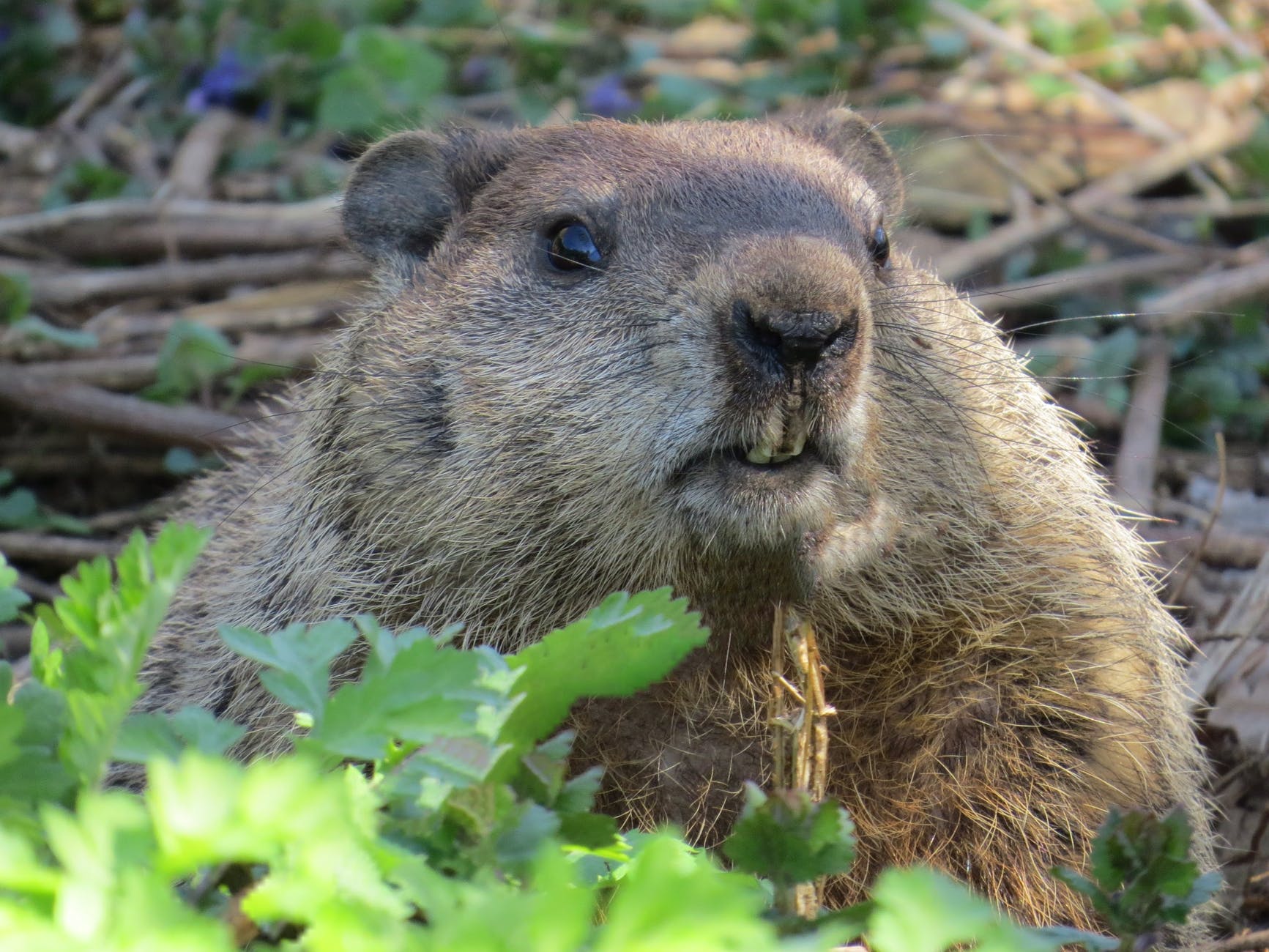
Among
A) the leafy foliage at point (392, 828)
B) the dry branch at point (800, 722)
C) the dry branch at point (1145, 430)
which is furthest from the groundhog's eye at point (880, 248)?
the leafy foliage at point (392, 828)

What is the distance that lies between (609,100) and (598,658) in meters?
5.40

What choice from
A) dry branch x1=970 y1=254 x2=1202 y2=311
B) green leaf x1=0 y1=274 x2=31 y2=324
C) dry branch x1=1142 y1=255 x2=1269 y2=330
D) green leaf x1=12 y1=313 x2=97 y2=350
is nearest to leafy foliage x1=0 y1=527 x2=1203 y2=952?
green leaf x1=12 y1=313 x2=97 y2=350

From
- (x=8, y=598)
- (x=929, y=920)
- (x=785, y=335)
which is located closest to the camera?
(x=929, y=920)

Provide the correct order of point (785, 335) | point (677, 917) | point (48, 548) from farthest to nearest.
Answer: point (48, 548), point (785, 335), point (677, 917)

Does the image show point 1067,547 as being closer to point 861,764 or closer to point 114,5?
point 861,764

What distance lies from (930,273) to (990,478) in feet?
2.66

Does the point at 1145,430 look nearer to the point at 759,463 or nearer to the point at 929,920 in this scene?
the point at 759,463

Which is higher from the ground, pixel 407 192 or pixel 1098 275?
pixel 407 192

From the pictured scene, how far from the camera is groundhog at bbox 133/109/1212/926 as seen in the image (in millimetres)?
2908

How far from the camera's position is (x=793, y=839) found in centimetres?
197

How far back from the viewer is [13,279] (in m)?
5.45

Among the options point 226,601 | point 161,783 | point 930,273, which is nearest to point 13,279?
point 226,601

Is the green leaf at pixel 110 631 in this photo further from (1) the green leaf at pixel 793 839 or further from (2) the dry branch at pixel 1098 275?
(2) the dry branch at pixel 1098 275

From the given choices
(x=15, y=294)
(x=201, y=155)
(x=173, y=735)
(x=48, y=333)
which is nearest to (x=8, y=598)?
(x=173, y=735)
